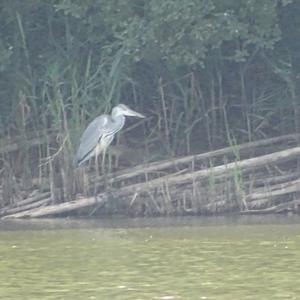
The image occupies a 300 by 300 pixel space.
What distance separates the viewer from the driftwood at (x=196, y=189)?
582 inches

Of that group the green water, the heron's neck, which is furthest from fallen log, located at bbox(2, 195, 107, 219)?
the heron's neck

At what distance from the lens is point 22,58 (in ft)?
54.1

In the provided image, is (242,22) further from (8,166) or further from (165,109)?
(8,166)

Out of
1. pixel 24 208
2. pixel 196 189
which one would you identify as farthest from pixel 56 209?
pixel 196 189

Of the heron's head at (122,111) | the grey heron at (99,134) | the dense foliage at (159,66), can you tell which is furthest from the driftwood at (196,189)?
the heron's head at (122,111)

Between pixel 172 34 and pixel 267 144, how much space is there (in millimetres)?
1948

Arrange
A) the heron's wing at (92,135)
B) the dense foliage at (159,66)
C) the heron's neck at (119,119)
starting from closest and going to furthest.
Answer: the dense foliage at (159,66)
the heron's wing at (92,135)
the heron's neck at (119,119)

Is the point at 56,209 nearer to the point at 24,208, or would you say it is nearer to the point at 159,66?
the point at 24,208

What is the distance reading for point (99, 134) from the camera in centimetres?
1541

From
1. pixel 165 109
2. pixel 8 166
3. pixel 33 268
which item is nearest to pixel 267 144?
pixel 165 109

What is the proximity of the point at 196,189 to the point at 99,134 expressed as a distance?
54.8 inches

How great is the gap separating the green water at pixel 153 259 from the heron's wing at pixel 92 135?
142 centimetres

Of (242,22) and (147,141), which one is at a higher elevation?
(242,22)

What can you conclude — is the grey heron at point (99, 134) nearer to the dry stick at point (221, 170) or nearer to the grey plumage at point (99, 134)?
the grey plumage at point (99, 134)
